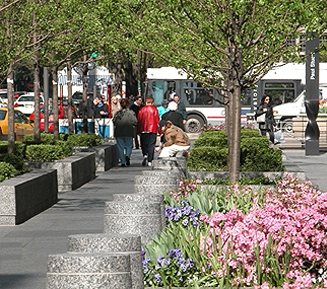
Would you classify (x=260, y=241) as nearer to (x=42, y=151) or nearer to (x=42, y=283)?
(x=42, y=283)

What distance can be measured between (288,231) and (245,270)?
27.6 inches

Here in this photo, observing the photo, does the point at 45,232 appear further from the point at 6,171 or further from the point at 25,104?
the point at 25,104

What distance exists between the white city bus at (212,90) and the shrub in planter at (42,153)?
29.7 meters

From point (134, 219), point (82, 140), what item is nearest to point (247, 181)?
point (134, 219)

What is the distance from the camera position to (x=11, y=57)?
18.3 m

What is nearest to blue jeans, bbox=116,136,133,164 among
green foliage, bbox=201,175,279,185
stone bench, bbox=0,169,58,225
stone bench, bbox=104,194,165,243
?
stone bench, bbox=0,169,58,225

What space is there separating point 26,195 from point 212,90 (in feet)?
122

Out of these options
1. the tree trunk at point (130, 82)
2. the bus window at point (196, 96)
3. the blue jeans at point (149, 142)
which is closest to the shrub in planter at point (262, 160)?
the blue jeans at point (149, 142)

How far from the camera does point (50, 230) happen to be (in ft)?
44.1

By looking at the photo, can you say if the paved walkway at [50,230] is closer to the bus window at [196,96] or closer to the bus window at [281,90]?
the bus window at [281,90]

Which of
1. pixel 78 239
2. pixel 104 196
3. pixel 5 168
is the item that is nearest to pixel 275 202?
pixel 78 239

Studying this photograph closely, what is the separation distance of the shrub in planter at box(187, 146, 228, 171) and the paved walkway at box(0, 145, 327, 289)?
110cm

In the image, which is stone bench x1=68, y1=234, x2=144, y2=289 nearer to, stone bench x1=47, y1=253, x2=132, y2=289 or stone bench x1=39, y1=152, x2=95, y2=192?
stone bench x1=47, y1=253, x2=132, y2=289

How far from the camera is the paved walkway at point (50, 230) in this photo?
9969 millimetres
